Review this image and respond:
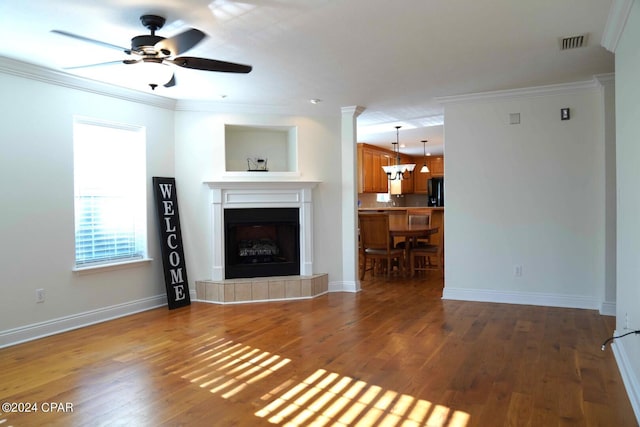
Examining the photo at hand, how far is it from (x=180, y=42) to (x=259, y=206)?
2.89 meters

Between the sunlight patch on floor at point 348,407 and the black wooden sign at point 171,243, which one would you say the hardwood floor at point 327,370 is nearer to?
the sunlight patch on floor at point 348,407

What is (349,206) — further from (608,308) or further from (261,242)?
(608,308)

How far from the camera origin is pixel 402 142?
8852 mm

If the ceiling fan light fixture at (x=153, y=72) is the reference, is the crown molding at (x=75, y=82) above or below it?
above

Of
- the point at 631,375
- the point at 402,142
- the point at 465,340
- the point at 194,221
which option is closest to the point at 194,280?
the point at 194,221

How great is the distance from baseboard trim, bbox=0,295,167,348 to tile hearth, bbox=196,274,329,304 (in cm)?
52

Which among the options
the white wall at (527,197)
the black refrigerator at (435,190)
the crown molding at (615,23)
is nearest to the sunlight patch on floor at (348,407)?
the crown molding at (615,23)

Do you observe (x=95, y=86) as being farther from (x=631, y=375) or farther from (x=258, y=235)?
(x=631, y=375)

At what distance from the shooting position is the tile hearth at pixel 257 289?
5.09 m

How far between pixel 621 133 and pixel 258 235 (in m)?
4.03

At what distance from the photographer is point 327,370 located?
2.98m

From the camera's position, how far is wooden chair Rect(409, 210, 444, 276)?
6699 mm

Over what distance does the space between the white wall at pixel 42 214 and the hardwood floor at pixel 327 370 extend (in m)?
0.25

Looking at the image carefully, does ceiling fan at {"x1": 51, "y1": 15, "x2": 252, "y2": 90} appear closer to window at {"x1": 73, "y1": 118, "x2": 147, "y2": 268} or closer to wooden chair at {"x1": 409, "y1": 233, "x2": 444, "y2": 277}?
window at {"x1": 73, "y1": 118, "x2": 147, "y2": 268}
